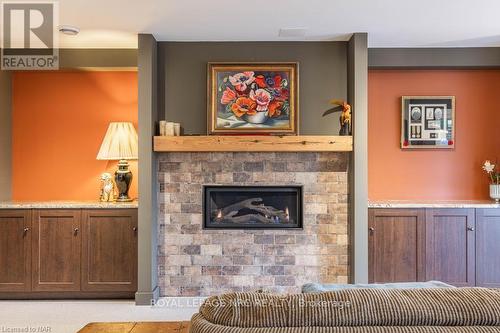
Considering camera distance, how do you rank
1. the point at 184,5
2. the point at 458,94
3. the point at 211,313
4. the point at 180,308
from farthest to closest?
the point at 458,94, the point at 180,308, the point at 184,5, the point at 211,313

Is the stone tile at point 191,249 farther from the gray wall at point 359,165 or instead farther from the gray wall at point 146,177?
the gray wall at point 359,165

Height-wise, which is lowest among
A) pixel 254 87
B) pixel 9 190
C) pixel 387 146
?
pixel 9 190

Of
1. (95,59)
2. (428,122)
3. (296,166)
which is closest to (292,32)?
(296,166)

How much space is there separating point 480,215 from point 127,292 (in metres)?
3.55

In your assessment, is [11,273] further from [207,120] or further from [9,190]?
[207,120]

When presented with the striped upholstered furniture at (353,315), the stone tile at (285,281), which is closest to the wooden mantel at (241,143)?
the stone tile at (285,281)

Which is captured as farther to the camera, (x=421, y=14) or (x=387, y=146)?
(x=387, y=146)

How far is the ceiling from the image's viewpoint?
3.01 meters

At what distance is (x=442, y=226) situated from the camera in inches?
148

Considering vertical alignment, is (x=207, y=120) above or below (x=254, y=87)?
below

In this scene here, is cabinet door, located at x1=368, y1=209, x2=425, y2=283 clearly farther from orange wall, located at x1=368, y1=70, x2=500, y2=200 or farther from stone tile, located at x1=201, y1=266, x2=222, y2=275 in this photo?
stone tile, located at x1=201, y1=266, x2=222, y2=275

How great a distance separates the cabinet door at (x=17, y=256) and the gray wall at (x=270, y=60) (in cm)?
176

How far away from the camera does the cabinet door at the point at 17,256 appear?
3.74 metres

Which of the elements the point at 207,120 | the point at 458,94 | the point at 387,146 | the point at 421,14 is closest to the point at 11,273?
the point at 207,120
